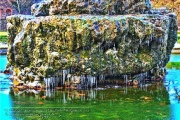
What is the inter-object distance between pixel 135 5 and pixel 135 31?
1.59m

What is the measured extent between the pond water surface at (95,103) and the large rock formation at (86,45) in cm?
67

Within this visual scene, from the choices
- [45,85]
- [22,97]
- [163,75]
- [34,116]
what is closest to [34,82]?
[45,85]

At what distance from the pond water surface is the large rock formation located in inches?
26.5

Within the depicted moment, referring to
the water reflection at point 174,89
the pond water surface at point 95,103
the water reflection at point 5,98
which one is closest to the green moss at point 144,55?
the pond water surface at point 95,103

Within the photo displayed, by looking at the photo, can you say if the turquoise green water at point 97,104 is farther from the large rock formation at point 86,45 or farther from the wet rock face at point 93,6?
the wet rock face at point 93,6

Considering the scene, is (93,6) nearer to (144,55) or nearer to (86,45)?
(86,45)

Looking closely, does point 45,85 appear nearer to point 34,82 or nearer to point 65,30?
point 34,82

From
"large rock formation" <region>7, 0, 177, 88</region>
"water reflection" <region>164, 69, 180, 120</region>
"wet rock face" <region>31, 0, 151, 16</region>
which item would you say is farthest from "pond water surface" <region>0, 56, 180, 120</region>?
"wet rock face" <region>31, 0, 151, 16</region>

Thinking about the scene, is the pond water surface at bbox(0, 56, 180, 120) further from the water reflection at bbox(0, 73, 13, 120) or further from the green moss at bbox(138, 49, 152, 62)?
the green moss at bbox(138, 49, 152, 62)

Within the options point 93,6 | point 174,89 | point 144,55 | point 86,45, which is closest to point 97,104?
point 86,45

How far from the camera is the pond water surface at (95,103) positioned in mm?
10164

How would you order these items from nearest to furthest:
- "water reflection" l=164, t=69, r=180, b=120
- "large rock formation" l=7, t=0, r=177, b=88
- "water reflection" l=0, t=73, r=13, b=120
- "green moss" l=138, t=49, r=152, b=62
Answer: "water reflection" l=0, t=73, r=13, b=120
"water reflection" l=164, t=69, r=180, b=120
"large rock formation" l=7, t=0, r=177, b=88
"green moss" l=138, t=49, r=152, b=62

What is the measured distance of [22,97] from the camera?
1222 centimetres

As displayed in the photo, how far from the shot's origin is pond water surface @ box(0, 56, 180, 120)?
10.2 m
